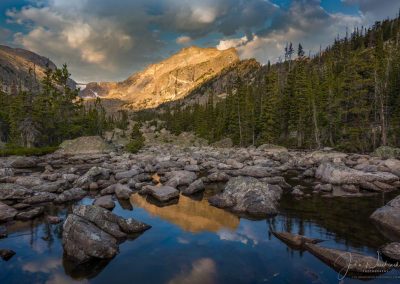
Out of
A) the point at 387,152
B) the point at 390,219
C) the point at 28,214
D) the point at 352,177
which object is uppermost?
the point at 387,152

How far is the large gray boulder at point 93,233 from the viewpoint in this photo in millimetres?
9172

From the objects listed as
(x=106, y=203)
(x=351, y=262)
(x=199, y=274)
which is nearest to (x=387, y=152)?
(x=351, y=262)

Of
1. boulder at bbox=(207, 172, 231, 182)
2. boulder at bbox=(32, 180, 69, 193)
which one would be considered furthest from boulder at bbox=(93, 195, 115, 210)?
boulder at bbox=(207, 172, 231, 182)

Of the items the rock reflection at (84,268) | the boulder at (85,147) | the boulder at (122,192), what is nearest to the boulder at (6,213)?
the boulder at (122,192)

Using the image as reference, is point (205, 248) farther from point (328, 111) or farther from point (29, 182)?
point (328, 111)

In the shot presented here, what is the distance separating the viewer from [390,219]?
11.5 metres

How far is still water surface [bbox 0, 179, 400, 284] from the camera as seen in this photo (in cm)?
822

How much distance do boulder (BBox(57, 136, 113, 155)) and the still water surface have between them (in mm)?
35777

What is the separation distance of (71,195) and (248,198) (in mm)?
9557

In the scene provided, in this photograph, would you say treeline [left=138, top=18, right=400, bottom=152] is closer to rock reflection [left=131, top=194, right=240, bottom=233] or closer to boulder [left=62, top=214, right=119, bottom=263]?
rock reflection [left=131, top=194, right=240, bottom=233]

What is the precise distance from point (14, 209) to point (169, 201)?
705 cm

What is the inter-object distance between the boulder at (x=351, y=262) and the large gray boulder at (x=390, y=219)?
270 centimetres

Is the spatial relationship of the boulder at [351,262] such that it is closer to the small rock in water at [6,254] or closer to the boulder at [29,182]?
the small rock in water at [6,254]

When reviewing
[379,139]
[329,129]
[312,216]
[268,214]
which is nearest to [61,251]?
[268,214]
